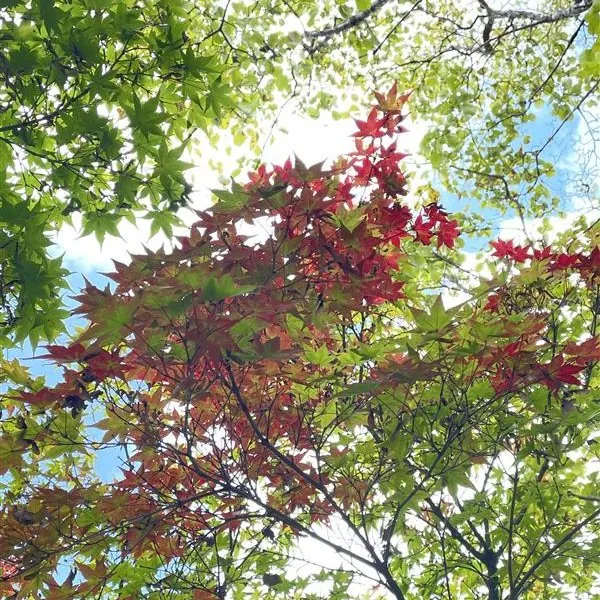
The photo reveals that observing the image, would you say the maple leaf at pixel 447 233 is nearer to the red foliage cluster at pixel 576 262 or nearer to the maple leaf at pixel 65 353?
the red foliage cluster at pixel 576 262

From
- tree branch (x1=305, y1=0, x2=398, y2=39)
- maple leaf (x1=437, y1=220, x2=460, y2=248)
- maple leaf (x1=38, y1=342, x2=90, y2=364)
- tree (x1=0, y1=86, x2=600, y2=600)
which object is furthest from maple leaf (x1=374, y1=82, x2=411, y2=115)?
tree branch (x1=305, y1=0, x2=398, y2=39)

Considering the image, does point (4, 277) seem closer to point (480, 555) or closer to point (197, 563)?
point (197, 563)

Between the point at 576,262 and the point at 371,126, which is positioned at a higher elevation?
the point at 371,126

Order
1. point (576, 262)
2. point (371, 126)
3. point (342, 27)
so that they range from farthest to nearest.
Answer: point (342, 27) < point (576, 262) < point (371, 126)

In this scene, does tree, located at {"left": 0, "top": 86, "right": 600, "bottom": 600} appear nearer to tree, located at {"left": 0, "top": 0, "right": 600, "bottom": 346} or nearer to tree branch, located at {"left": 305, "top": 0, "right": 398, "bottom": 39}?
tree, located at {"left": 0, "top": 0, "right": 600, "bottom": 346}

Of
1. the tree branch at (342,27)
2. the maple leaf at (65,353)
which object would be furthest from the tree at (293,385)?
the tree branch at (342,27)

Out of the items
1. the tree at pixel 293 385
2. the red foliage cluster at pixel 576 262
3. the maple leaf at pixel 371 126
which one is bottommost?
the tree at pixel 293 385

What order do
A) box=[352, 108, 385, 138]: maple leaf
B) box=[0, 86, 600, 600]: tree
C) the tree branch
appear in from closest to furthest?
box=[0, 86, 600, 600]: tree < box=[352, 108, 385, 138]: maple leaf < the tree branch

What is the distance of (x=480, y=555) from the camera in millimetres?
3160

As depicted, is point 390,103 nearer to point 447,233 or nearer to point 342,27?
point 447,233

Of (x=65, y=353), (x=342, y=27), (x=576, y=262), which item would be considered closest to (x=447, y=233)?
(x=576, y=262)

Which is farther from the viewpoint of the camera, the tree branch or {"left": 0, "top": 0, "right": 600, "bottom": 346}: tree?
the tree branch

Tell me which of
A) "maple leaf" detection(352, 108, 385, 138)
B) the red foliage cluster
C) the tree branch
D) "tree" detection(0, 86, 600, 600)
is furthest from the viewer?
the tree branch

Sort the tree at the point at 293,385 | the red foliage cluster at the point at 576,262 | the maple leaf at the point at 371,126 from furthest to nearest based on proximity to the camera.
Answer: the red foliage cluster at the point at 576,262 < the maple leaf at the point at 371,126 < the tree at the point at 293,385
